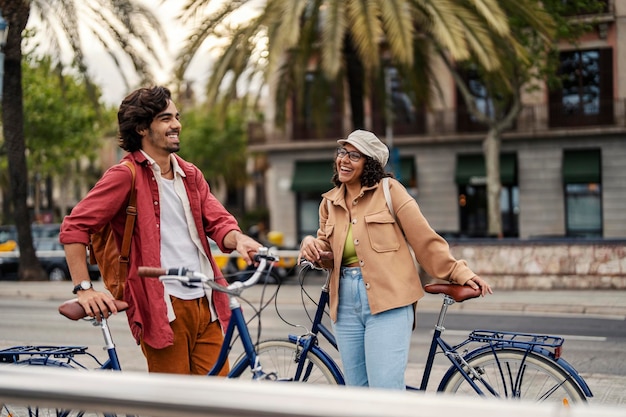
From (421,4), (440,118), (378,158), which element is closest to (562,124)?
(440,118)

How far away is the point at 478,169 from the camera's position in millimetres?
35000

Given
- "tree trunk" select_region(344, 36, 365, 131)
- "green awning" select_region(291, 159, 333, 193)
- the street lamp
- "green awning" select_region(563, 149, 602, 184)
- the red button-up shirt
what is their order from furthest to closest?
"green awning" select_region(291, 159, 333, 193)
"green awning" select_region(563, 149, 602, 184)
"tree trunk" select_region(344, 36, 365, 131)
the street lamp
the red button-up shirt

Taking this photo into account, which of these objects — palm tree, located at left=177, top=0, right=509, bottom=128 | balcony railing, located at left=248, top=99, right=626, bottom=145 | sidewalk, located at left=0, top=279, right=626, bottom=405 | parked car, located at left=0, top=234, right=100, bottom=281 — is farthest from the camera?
balcony railing, located at left=248, top=99, right=626, bottom=145

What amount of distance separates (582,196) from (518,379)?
3133 cm

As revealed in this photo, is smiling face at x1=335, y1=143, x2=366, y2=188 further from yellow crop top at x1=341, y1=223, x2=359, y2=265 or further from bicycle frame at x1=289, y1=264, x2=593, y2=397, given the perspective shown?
bicycle frame at x1=289, y1=264, x2=593, y2=397

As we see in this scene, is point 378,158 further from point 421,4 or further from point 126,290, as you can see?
point 421,4

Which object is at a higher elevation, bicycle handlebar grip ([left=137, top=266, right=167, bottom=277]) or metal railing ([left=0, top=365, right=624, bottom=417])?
bicycle handlebar grip ([left=137, top=266, right=167, bottom=277])

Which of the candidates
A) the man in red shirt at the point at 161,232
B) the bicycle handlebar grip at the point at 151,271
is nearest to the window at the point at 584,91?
the man in red shirt at the point at 161,232

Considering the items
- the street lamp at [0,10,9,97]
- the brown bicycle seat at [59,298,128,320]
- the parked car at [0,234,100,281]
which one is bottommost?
the parked car at [0,234,100,281]

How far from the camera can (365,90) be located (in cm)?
1995

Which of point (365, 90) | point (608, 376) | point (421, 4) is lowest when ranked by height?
point (608, 376)

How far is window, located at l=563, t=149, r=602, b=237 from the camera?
33.8m

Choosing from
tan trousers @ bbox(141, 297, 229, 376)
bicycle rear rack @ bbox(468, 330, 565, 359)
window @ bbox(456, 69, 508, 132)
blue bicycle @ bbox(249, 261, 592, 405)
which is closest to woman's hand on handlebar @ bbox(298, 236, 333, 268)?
blue bicycle @ bbox(249, 261, 592, 405)

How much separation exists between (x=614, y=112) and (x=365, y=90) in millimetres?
16549
